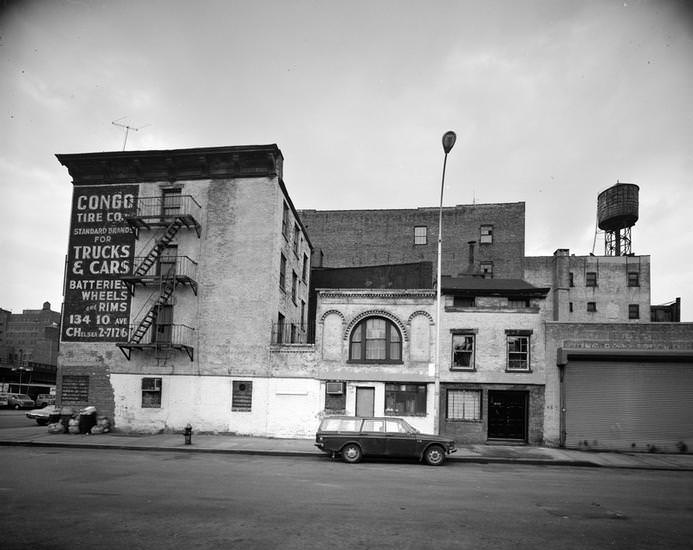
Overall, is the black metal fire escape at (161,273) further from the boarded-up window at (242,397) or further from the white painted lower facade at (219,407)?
the boarded-up window at (242,397)

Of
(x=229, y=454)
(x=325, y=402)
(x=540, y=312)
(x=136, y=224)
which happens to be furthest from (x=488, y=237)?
(x=229, y=454)

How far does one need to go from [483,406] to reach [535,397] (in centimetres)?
234

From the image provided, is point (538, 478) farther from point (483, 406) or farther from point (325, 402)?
point (325, 402)

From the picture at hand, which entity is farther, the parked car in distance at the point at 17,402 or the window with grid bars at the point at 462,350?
the parked car in distance at the point at 17,402

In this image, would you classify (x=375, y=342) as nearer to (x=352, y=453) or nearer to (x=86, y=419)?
(x=352, y=453)

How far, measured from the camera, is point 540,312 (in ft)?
84.4

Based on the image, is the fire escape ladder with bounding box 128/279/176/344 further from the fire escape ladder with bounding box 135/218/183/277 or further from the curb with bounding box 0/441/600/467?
the curb with bounding box 0/441/600/467

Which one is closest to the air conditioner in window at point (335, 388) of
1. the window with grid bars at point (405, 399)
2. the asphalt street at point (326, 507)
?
the window with grid bars at point (405, 399)

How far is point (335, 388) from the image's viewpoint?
84.6 ft

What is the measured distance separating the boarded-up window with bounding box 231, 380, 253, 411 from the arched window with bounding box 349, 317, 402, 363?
498 centimetres

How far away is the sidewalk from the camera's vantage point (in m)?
20.3

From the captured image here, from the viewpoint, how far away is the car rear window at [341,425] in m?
19.2

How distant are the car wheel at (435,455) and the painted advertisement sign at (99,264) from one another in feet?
53.7

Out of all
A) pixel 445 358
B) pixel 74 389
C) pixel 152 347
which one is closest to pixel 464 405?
pixel 445 358
